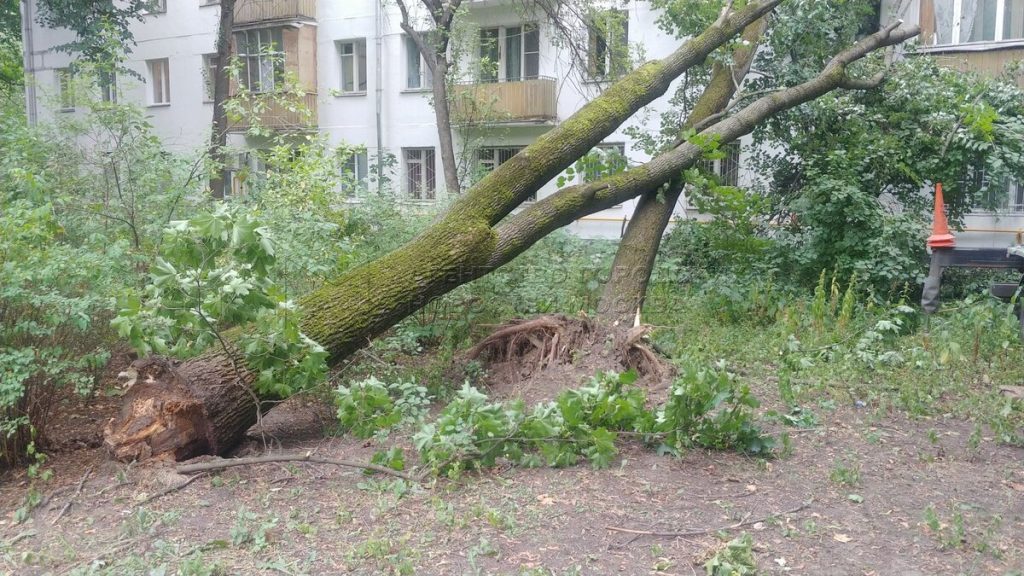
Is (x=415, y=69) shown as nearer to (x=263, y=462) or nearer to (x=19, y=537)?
(x=263, y=462)

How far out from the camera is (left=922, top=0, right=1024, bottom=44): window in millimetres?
14297

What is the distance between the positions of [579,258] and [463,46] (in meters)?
11.0

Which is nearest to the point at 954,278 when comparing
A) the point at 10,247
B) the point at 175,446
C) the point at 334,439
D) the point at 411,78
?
the point at 334,439

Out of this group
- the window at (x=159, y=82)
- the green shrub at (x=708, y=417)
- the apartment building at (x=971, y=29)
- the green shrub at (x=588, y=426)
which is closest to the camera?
the green shrub at (x=588, y=426)

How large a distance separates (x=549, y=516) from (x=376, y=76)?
19.3 meters

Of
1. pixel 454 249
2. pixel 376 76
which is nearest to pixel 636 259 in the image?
pixel 454 249

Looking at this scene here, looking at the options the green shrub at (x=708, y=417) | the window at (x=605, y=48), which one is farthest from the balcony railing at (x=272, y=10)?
the green shrub at (x=708, y=417)

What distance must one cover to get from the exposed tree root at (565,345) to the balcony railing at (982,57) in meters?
9.58

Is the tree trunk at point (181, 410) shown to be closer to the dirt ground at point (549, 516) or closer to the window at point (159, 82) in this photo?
the dirt ground at point (549, 516)

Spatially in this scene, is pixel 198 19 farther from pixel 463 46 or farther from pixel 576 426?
pixel 576 426

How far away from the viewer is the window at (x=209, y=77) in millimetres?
24188

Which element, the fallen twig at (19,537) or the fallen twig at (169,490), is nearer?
the fallen twig at (19,537)

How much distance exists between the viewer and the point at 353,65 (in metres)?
23.1

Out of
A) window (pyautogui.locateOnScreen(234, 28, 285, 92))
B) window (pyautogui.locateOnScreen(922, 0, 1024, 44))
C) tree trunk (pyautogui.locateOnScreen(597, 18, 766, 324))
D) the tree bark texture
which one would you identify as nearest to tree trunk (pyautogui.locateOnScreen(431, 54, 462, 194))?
window (pyautogui.locateOnScreen(234, 28, 285, 92))
